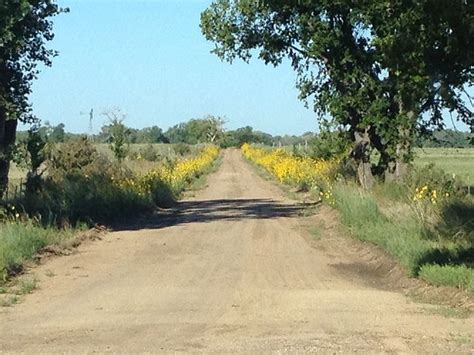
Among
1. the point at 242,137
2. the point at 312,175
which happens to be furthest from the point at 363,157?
the point at 242,137

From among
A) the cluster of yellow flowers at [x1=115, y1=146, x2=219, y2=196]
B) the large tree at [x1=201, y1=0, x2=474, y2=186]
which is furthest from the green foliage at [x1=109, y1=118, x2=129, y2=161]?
the large tree at [x1=201, y1=0, x2=474, y2=186]

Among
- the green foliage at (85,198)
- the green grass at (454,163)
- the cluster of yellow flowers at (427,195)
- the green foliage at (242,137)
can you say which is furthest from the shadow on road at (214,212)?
the green foliage at (242,137)

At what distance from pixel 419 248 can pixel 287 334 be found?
6.68 meters

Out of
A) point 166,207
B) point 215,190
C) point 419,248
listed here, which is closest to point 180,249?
point 419,248

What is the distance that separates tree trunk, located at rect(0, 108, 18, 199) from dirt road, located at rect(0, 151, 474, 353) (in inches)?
150

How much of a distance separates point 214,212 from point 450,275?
58.9ft

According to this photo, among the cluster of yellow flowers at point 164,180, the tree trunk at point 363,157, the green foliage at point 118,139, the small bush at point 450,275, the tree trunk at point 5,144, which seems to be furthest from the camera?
the green foliage at point 118,139

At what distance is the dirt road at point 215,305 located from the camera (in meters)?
9.58

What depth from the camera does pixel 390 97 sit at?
1060 inches

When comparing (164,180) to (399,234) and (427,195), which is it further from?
(399,234)

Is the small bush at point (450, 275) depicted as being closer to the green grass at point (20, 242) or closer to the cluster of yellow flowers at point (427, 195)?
the cluster of yellow flowers at point (427, 195)

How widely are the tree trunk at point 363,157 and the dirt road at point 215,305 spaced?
24.4 ft

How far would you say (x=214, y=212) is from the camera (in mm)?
30719

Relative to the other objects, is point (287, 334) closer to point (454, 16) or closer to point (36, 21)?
point (454, 16)
